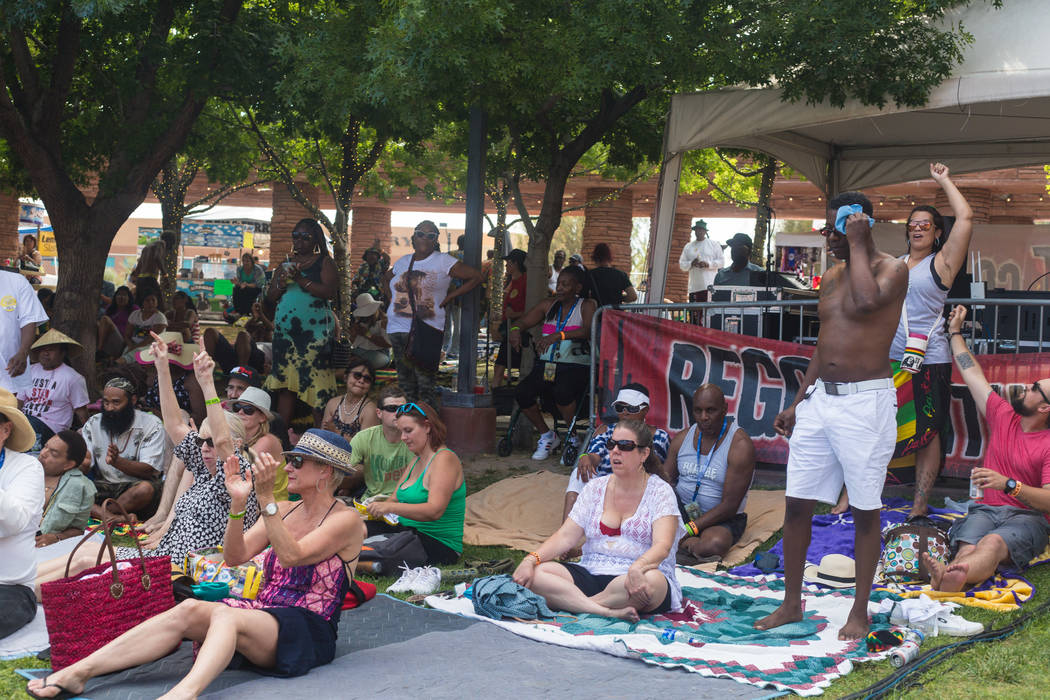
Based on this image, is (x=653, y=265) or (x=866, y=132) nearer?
(x=653, y=265)

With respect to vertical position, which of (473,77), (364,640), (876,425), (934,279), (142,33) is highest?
(142,33)

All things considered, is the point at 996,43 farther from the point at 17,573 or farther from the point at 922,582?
the point at 17,573

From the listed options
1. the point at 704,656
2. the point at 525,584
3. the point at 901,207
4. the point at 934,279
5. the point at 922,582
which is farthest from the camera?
the point at 901,207

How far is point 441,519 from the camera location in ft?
23.4

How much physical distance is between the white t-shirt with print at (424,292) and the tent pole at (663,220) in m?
1.88

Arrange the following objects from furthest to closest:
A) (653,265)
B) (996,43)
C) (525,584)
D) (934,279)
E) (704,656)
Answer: (653,265) < (996,43) < (934,279) < (525,584) < (704,656)

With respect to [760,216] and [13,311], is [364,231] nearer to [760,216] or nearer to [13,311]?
[760,216]

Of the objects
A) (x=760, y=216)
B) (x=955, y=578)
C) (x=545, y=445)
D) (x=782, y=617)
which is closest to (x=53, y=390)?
(x=545, y=445)

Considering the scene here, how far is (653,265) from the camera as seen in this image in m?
10.1

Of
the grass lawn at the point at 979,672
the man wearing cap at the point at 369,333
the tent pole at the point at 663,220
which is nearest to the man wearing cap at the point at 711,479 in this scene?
the grass lawn at the point at 979,672

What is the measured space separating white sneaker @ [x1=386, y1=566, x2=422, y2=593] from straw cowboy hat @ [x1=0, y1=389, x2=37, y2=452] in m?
2.15

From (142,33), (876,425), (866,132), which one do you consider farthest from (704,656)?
(142,33)

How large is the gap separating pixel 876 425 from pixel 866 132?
7.13 meters

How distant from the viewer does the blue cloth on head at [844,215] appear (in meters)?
5.34
